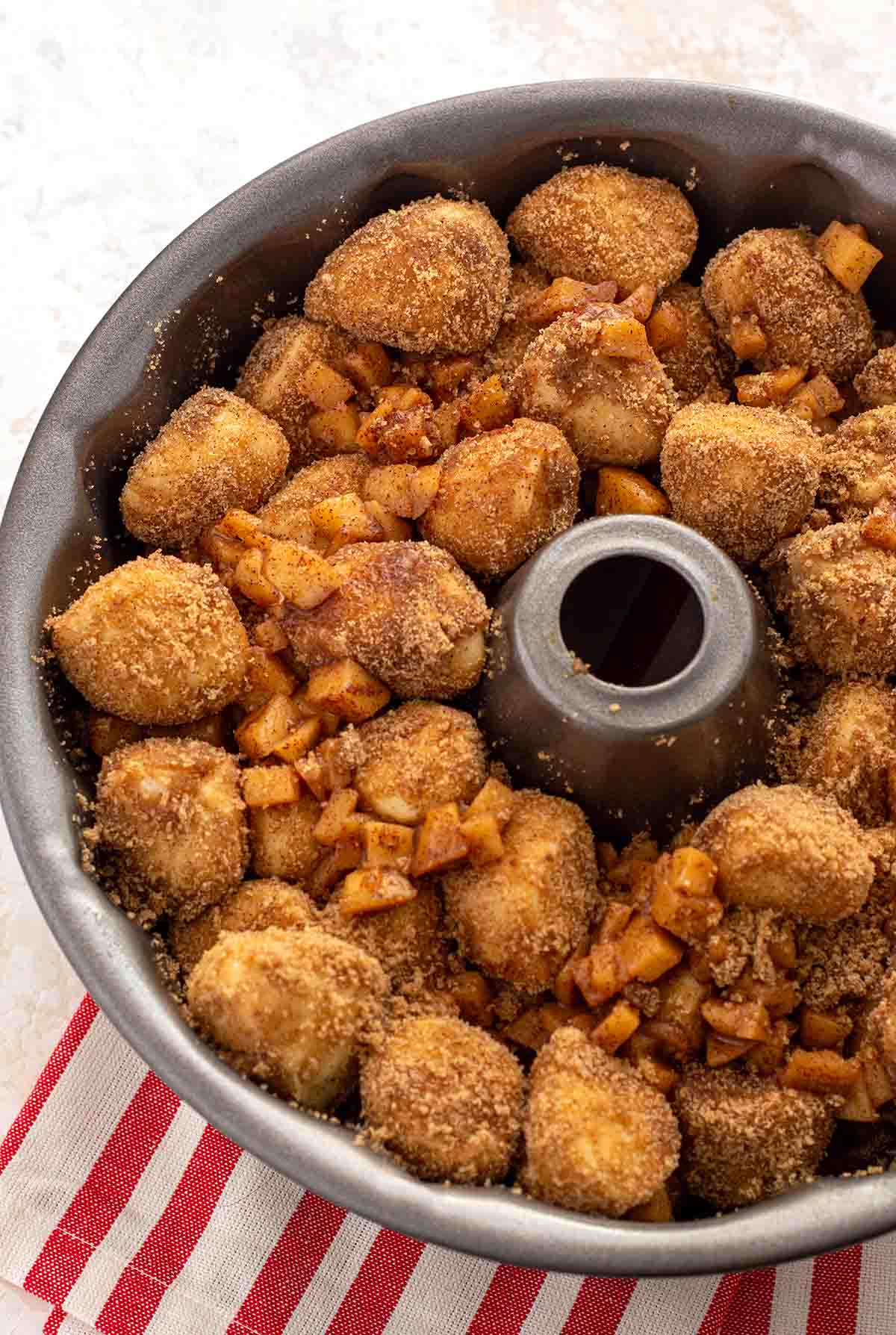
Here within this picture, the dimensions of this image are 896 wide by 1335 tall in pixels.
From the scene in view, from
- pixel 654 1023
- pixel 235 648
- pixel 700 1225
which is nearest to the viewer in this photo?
pixel 700 1225

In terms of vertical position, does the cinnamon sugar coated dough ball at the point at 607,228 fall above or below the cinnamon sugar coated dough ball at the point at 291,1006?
above

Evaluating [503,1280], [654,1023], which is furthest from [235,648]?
[503,1280]

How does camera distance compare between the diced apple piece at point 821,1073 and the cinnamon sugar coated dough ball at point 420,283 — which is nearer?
the diced apple piece at point 821,1073

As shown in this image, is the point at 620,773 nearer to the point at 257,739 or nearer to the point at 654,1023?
the point at 654,1023

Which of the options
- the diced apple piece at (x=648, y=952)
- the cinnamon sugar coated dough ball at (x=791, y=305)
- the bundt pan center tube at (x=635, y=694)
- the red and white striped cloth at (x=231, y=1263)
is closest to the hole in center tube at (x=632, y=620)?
the bundt pan center tube at (x=635, y=694)

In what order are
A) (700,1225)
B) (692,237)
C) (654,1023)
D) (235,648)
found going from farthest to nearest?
1. (692,237)
2. (235,648)
3. (654,1023)
4. (700,1225)

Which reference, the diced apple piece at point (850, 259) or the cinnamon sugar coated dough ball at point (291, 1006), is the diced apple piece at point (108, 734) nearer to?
the cinnamon sugar coated dough ball at point (291, 1006)

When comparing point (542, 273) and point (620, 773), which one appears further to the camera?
point (542, 273)
